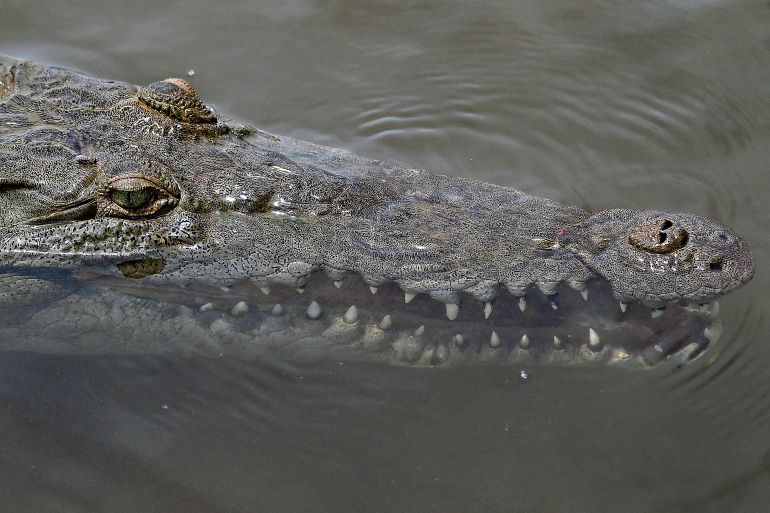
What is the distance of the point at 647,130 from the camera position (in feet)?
16.6

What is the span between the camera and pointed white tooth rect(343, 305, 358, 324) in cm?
310

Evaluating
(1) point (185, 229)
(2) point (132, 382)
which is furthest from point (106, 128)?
(2) point (132, 382)

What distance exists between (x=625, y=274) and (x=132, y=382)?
7.09 ft

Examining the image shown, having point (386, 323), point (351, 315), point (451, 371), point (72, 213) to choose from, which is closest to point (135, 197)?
point (72, 213)

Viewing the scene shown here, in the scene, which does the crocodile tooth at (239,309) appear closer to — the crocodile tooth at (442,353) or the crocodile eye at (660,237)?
the crocodile tooth at (442,353)

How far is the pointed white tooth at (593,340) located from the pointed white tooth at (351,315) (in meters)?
0.93

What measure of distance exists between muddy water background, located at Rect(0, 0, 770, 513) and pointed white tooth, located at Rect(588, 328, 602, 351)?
1.13 ft

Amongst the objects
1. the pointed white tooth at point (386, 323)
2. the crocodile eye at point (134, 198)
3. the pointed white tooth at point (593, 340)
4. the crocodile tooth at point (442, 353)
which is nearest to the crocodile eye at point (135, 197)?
the crocodile eye at point (134, 198)

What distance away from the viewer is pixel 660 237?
3035 millimetres

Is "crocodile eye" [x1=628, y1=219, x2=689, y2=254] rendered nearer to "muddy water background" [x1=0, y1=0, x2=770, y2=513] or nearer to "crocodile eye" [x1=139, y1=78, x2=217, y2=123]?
"muddy water background" [x1=0, y1=0, x2=770, y2=513]

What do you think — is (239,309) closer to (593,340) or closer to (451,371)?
(451,371)

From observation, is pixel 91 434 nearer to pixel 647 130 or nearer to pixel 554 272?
pixel 554 272

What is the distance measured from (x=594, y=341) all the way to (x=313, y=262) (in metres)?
1.16

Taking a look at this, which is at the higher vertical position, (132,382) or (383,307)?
(383,307)
